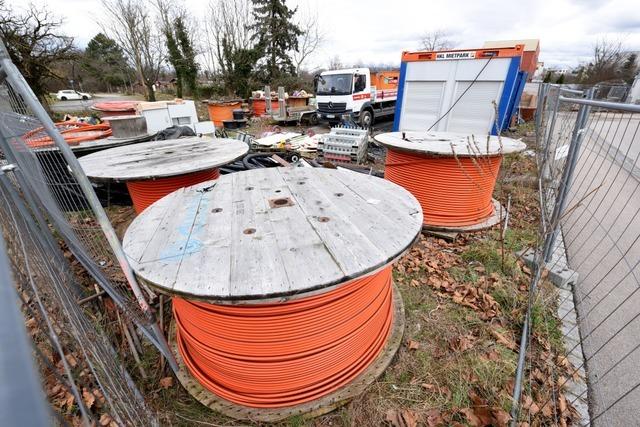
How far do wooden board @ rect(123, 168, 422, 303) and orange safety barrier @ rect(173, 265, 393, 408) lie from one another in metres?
0.21

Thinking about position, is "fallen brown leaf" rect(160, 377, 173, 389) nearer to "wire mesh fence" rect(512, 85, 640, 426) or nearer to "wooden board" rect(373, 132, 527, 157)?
"wire mesh fence" rect(512, 85, 640, 426)

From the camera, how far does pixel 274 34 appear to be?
26.1 meters

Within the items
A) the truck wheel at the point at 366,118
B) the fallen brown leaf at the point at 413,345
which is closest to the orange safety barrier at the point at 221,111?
the truck wheel at the point at 366,118

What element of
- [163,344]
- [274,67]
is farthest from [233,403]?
[274,67]

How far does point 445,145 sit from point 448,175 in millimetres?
450

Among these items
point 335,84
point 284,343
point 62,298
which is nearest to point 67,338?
point 62,298

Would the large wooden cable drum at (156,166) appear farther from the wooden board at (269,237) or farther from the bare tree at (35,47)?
the bare tree at (35,47)

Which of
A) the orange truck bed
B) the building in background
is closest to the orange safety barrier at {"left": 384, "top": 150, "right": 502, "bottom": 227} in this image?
the building in background

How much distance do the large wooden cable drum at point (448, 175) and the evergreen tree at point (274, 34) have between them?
25659 millimetres

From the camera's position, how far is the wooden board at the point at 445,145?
337 cm

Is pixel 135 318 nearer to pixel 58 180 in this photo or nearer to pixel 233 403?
pixel 233 403

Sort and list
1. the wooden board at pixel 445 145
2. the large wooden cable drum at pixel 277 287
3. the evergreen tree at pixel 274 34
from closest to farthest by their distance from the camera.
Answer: the large wooden cable drum at pixel 277 287 < the wooden board at pixel 445 145 < the evergreen tree at pixel 274 34

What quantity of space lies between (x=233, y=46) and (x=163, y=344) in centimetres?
2850

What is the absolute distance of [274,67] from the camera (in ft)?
86.8
